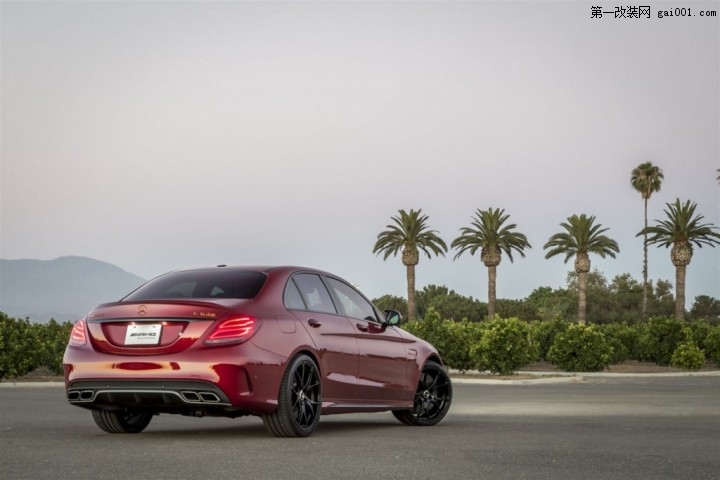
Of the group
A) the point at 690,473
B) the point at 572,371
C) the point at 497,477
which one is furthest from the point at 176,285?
the point at 572,371

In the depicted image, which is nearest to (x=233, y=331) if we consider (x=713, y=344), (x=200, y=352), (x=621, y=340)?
(x=200, y=352)

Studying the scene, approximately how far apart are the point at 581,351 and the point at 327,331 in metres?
29.9

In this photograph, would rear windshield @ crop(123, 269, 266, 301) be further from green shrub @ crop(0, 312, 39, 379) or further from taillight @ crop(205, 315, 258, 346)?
green shrub @ crop(0, 312, 39, 379)

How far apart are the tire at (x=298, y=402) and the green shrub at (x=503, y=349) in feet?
82.3

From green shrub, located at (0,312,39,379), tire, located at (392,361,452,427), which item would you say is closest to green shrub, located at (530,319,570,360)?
green shrub, located at (0,312,39,379)

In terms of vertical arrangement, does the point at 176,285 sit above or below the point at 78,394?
above

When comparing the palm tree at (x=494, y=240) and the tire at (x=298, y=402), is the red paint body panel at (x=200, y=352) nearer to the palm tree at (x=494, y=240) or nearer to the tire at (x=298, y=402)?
the tire at (x=298, y=402)

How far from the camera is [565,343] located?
40031 millimetres

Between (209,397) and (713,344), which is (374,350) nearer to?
(209,397)

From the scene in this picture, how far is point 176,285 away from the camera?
1130 centimetres

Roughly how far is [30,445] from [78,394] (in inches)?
24.3

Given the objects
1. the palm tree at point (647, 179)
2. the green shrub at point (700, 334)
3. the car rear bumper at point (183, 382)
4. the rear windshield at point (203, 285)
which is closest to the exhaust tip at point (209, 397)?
the car rear bumper at point (183, 382)

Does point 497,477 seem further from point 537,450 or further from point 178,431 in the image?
point 178,431

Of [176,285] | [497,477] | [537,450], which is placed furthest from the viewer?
[176,285]
